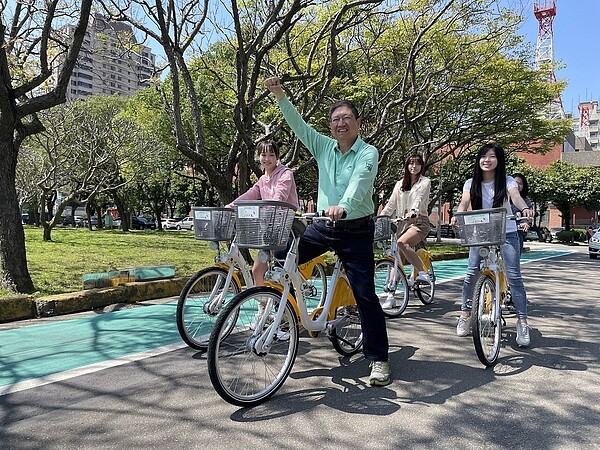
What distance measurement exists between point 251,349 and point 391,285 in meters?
3.22

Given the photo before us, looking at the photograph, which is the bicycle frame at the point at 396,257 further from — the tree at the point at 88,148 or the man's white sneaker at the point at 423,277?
the tree at the point at 88,148

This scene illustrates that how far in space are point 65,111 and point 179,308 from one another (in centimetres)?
1848

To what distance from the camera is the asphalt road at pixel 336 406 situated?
9.48 ft

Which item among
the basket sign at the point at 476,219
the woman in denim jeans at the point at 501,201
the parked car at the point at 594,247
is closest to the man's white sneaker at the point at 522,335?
the woman in denim jeans at the point at 501,201

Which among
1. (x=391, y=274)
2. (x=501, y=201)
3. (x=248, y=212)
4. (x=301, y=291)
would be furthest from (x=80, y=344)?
(x=501, y=201)

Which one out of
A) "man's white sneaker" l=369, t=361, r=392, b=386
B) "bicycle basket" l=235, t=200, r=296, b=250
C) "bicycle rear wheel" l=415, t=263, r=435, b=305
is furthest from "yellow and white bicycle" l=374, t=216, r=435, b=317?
"bicycle basket" l=235, t=200, r=296, b=250

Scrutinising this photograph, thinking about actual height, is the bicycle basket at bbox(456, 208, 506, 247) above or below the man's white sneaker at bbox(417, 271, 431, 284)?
above

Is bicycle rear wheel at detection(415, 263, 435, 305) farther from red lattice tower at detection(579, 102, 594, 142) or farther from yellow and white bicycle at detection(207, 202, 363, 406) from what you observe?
red lattice tower at detection(579, 102, 594, 142)

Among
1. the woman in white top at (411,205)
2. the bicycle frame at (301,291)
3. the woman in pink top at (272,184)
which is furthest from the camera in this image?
the woman in white top at (411,205)

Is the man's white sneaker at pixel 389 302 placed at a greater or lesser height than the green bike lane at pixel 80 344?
greater

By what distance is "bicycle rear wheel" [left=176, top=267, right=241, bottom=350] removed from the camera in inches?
173

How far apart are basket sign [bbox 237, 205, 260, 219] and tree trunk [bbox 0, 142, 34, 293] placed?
188 inches

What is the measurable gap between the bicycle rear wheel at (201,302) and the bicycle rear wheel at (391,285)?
228 cm

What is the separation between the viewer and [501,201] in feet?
15.8
